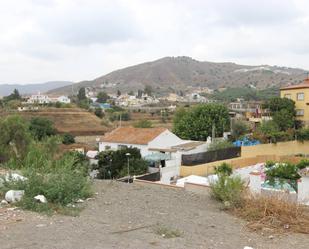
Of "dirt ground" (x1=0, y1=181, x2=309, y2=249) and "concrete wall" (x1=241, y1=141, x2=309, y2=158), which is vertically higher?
"dirt ground" (x1=0, y1=181, x2=309, y2=249)

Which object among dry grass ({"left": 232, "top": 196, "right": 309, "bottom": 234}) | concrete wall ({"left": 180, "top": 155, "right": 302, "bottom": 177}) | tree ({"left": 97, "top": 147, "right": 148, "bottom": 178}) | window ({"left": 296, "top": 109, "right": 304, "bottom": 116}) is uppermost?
window ({"left": 296, "top": 109, "right": 304, "bottom": 116})

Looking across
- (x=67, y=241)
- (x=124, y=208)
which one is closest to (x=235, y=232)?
(x=124, y=208)

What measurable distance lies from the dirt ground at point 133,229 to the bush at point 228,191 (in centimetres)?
29

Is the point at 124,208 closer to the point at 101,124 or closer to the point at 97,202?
the point at 97,202

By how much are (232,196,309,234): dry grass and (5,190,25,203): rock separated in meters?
3.89

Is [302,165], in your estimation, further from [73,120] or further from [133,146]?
[73,120]

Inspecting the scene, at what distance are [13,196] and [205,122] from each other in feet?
101

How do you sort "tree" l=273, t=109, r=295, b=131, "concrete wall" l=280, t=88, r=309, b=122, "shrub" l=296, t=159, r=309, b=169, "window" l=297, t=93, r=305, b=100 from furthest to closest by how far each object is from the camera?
1. "window" l=297, t=93, r=305, b=100
2. "concrete wall" l=280, t=88, r=309, b=122
3. "tree" l=273, t=109, r=295, b=131
4. "shrub" l=296, t=159, r=309, b=169

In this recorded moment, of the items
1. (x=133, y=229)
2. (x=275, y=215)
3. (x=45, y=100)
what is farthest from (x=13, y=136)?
(x=45, y=100)

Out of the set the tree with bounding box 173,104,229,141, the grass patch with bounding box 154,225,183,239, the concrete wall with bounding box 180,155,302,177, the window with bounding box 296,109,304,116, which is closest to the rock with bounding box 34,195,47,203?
the grass patch with bounding box 154,225,183,239

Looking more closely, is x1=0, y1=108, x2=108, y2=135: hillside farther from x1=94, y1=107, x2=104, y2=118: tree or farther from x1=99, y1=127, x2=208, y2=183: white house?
x1=99, y1=127, x2=208, y2=183: white house

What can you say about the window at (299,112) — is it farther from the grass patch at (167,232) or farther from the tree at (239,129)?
the grass patch at (167,232)

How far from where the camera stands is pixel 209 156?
84.3 feet

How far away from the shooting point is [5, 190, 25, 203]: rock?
682 cm
